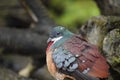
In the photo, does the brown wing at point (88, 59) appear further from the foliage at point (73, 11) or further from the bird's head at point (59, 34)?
the foliage at point (73, 11)

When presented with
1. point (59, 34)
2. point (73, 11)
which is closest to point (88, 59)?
point (59, 34)

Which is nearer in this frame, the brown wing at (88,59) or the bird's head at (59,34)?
the brown wing at (88,59)

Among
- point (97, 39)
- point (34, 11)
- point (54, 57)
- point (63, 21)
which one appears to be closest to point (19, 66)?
point (34, 11)

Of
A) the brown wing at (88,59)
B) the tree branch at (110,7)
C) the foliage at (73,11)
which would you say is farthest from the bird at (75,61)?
the foliage at (73,11)

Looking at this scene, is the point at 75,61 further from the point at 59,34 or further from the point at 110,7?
the point at 110,7

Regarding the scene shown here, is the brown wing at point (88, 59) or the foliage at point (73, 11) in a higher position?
the brown wing at point (88, 59)

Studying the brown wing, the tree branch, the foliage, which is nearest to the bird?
the brown wing

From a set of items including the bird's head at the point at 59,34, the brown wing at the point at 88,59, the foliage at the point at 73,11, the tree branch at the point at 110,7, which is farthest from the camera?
the foliage at the point at 73,11

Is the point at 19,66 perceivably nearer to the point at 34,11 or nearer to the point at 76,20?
the point at 34,11

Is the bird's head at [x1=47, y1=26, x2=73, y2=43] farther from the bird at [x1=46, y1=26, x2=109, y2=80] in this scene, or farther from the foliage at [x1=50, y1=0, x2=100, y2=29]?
the foliage at [x1=50, y1=0, x2=100, y2=29]
